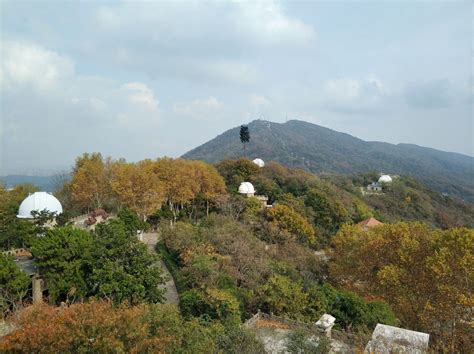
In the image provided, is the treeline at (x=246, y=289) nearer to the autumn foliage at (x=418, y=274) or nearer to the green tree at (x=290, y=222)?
the autumn foliage at (x=418, y=274)

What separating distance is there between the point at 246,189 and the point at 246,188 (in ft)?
0.42

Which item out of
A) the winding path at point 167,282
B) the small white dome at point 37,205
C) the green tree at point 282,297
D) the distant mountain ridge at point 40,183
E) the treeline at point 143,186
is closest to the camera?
the green tree at point 282,297

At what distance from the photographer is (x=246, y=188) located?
138 feet

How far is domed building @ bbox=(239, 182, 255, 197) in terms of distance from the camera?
41.8m

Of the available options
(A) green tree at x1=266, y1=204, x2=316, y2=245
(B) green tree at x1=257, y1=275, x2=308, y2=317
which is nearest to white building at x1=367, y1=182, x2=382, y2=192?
(A) green tree at x1=266, y1=204, x2=316, y2=245

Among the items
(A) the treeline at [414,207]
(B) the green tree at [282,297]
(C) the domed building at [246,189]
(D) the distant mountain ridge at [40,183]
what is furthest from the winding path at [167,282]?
(A) the treeline at [414,207]

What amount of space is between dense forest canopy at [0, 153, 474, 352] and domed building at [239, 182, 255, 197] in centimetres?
893

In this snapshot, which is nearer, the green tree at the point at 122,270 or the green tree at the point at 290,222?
the green tree at the point at 122,270

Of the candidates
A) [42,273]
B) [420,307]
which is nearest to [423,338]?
[420,307]

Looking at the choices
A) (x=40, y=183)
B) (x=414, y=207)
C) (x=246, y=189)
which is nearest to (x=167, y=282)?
(x=246, y=189)

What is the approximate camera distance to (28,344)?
10102mm

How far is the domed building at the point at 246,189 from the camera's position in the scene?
4178 cm

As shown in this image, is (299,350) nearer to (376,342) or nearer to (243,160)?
(376,342)

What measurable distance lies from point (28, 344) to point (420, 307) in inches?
705
